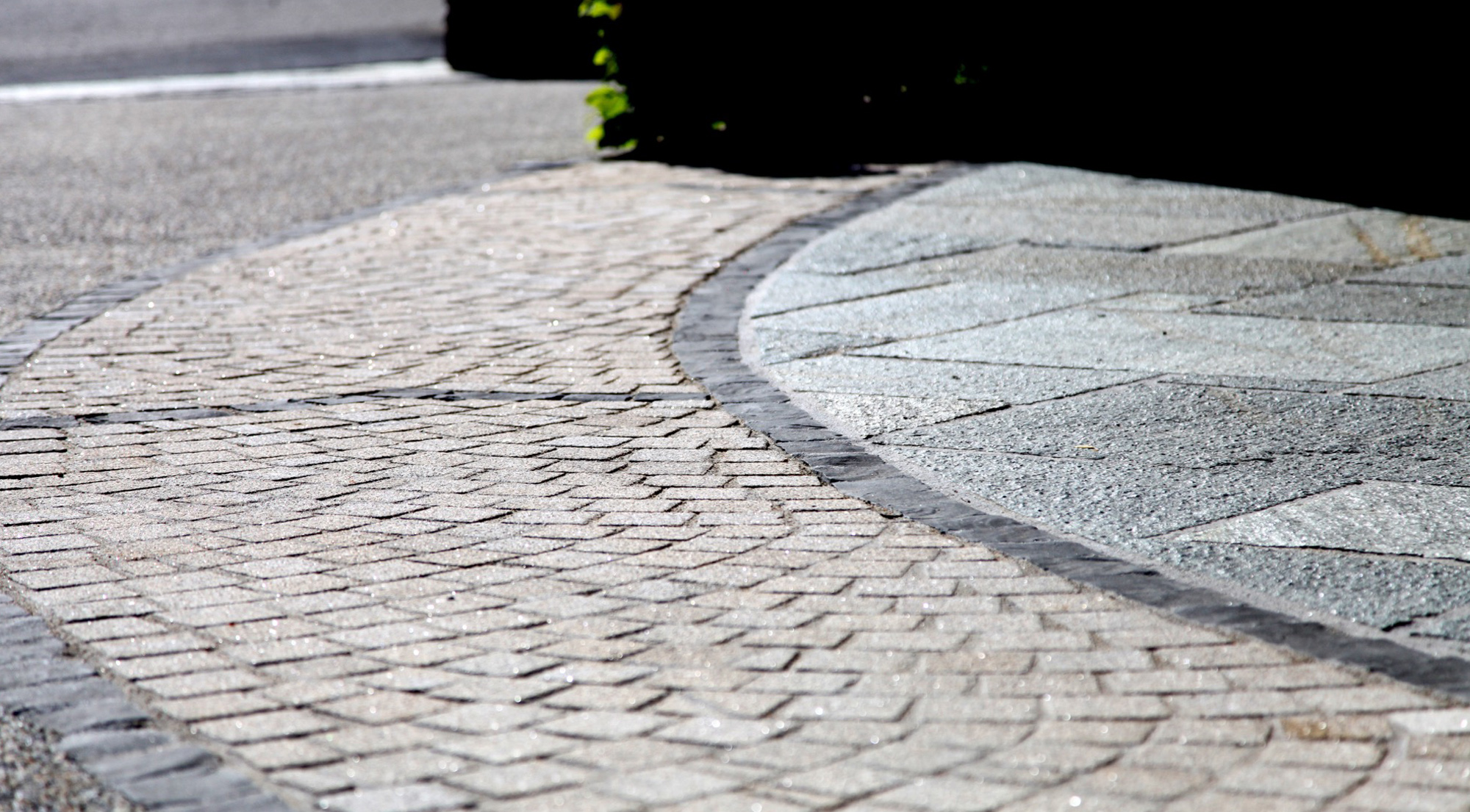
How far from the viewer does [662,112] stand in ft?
33.3

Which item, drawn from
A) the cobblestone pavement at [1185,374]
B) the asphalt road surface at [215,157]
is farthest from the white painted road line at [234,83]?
the cobblestone pavement at [1185,374]

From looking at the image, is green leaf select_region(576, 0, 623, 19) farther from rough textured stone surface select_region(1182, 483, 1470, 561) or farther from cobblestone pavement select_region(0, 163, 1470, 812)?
rough textured stone surface select_region(1182, 483, 1470, 561)

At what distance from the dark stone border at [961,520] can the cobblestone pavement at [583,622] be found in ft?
0.24

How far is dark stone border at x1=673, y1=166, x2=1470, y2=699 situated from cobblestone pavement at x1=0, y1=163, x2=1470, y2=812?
72 millimetres

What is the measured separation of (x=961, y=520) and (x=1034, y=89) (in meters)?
7.67

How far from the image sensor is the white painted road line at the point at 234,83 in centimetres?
1479

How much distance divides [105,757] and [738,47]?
7971 mm

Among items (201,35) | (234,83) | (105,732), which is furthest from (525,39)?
(105,732)

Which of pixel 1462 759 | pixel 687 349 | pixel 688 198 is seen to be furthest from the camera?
pixel 688 198

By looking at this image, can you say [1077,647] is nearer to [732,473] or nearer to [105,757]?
[732,473]

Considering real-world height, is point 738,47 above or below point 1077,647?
above

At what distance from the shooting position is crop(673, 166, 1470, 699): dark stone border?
3.08 m

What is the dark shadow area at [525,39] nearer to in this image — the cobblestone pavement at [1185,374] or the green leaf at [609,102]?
the green leaf at [609,102]

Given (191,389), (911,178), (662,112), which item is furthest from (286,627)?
(662,112)
